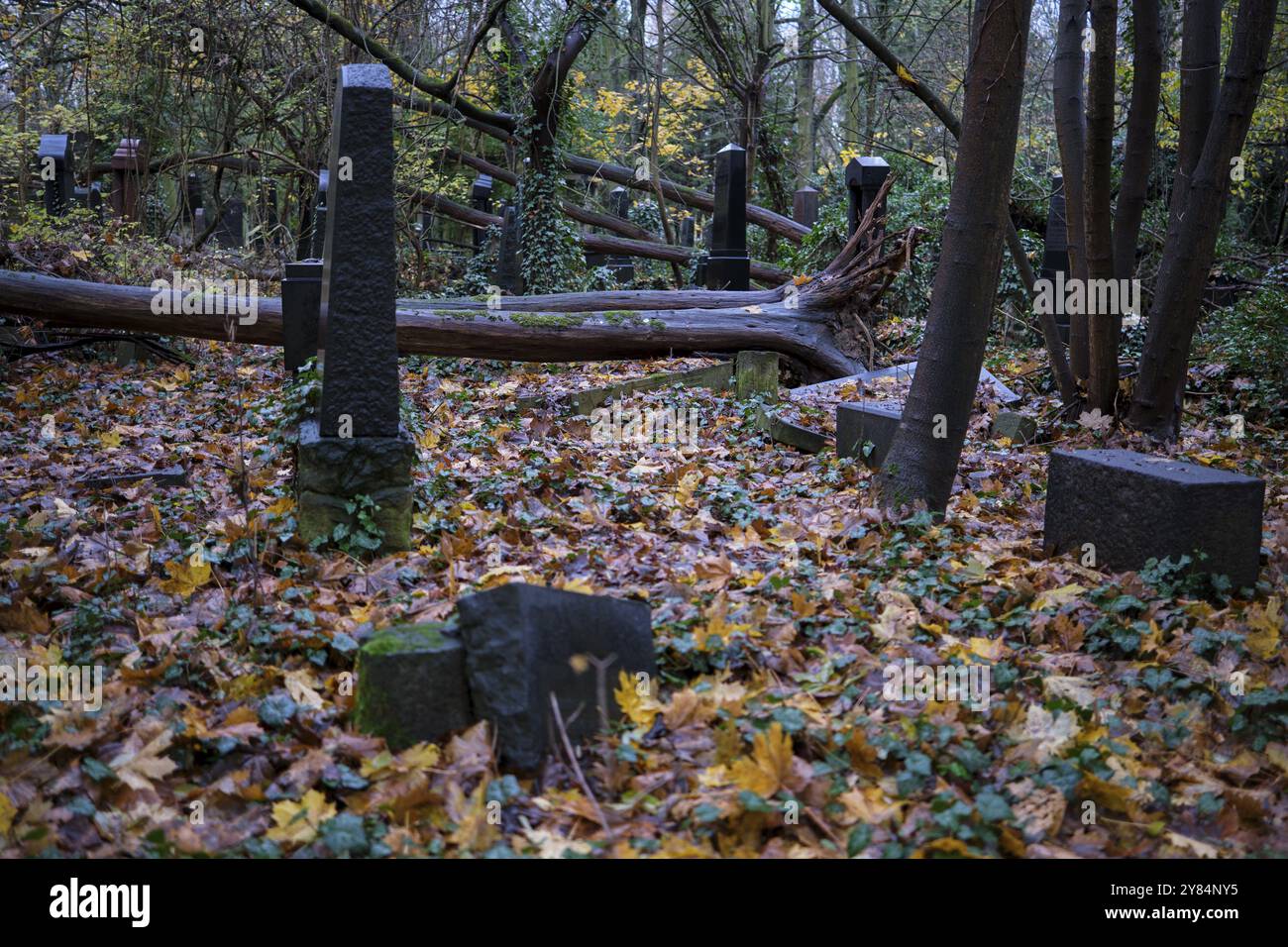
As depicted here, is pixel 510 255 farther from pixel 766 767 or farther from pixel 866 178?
pixel 766 767

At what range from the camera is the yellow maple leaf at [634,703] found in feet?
11.4

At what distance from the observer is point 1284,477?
22.8 feet

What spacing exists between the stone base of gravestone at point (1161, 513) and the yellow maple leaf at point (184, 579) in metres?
4.23

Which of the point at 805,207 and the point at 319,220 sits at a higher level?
the point at 805,207

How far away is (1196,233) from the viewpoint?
6.89 m

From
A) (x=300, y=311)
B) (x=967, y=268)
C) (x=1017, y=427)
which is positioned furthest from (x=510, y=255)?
(x=967, y=268)

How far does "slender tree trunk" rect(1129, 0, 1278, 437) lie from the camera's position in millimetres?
6598

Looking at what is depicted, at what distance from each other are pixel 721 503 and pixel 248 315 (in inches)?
237

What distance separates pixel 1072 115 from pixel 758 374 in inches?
142

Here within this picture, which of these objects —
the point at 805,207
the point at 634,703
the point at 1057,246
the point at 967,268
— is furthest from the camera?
the point at 805,207

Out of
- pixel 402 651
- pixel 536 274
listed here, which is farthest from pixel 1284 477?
pixel 536 274

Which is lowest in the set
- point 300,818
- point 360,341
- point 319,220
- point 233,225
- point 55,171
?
point 300,818

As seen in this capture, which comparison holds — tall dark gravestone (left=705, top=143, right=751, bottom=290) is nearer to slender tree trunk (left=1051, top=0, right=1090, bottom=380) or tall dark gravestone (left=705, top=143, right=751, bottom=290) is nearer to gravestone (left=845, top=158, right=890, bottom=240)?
gravestone (left=845, top=158, right=890, bottom=240)

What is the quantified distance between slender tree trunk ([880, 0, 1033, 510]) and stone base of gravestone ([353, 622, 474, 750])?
10.8 ft
